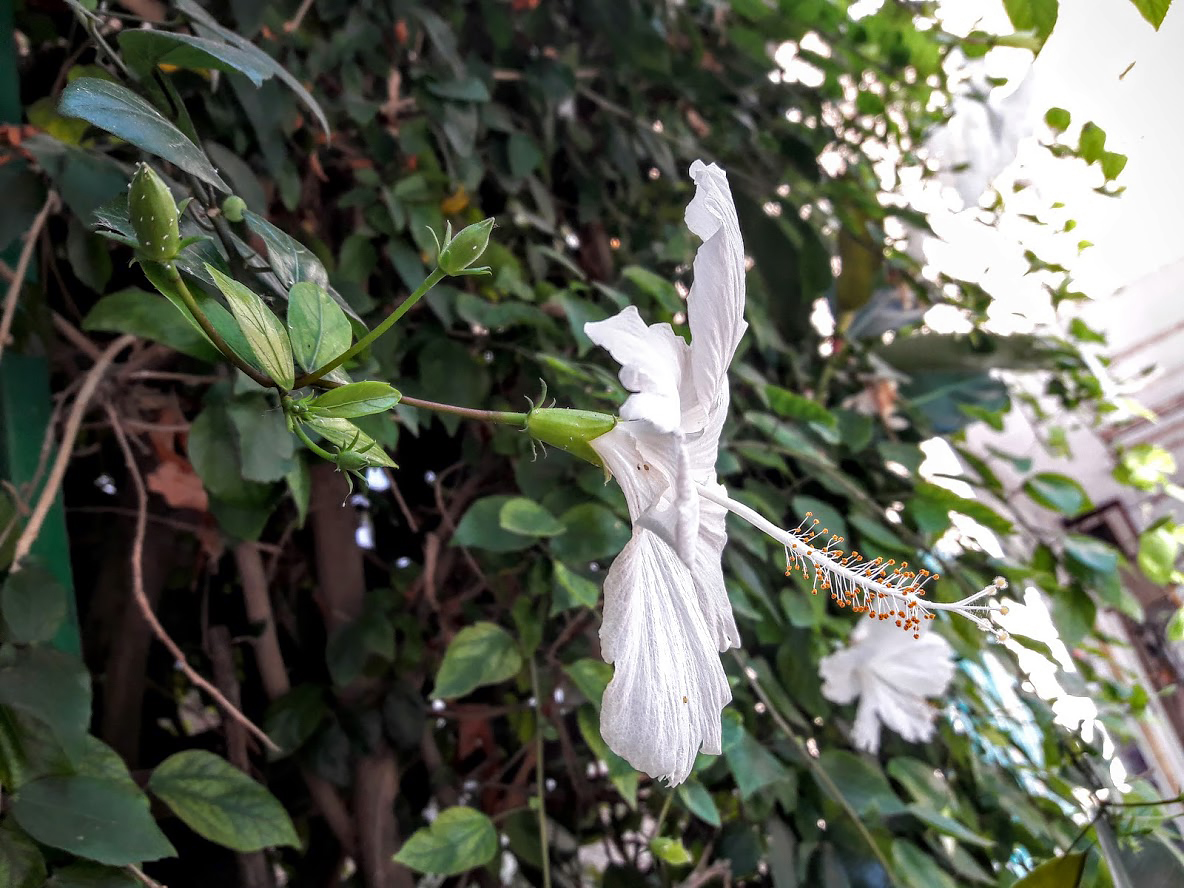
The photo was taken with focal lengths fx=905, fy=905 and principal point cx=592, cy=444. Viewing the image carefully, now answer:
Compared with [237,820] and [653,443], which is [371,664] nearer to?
[237,820]

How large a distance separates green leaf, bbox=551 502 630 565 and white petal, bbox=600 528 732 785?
0.79 ft

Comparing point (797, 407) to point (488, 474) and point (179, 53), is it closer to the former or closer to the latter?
point (488, 474)

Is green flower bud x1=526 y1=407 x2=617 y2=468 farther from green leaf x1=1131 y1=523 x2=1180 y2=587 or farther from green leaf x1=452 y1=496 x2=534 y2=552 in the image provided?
green leaf x1=1131 y1=523 x2=1180 y2=587

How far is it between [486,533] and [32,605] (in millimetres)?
278

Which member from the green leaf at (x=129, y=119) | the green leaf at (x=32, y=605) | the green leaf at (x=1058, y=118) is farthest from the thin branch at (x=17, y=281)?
the green leaf at (x=1058, y=118)

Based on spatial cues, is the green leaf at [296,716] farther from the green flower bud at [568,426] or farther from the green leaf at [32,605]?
the green flower bud at [568,426]

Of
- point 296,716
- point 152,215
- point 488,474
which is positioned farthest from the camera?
point 488,474

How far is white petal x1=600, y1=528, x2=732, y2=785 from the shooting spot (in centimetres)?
35

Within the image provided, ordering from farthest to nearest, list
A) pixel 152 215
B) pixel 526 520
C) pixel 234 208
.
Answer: pixel 526 520 < pixel 234 208 < pixel 152 215

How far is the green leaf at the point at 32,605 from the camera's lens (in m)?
0.50

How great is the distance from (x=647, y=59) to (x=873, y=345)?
1.42 feet

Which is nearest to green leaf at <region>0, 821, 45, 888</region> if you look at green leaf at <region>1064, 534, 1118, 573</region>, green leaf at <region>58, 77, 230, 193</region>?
green leaf at <region>58, 77, 230, 193</region>

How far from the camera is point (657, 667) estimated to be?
375mm

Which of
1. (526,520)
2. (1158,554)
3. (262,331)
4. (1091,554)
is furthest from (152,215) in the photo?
(1158,554)
